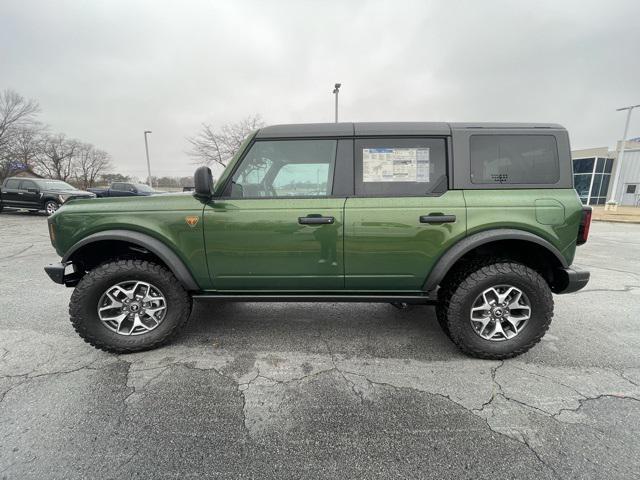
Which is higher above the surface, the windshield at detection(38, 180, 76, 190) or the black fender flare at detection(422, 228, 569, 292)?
the windshield at detection(38, 180, 76, 190)

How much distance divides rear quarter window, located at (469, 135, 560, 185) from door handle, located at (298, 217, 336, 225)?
1.26 m

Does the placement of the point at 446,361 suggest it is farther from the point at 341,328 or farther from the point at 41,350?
the point at 41,350

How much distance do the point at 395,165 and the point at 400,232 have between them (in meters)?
0.59

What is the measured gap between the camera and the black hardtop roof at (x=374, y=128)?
8.14ft

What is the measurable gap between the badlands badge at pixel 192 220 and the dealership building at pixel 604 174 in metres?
34.8

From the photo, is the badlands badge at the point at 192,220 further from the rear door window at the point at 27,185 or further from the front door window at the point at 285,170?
the rear door window at the point at 27,185

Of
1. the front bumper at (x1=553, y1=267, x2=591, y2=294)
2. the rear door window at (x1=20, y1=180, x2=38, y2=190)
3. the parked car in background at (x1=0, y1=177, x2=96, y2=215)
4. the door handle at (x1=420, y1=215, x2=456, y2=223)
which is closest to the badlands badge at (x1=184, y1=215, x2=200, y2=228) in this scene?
the door handle at (x1=420, y1=215, x2=456, y2=223)

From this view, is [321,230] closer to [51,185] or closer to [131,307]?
[131,307]

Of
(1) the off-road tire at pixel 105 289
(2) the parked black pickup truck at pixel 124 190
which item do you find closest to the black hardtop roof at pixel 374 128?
(1) the off-road tire at pixel 105 289

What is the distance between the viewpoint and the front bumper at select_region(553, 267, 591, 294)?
241 centimetres

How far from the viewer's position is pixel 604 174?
2673cm

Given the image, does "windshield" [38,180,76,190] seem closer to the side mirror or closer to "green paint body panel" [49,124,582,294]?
"green paint body panel" [49,124,582,294]

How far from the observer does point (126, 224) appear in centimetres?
249

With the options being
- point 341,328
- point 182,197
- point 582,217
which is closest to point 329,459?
point 341,328
